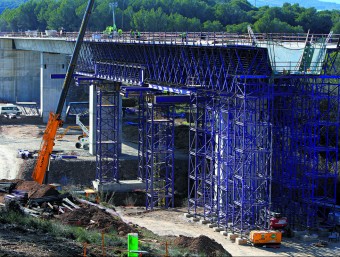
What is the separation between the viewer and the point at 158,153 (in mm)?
52438

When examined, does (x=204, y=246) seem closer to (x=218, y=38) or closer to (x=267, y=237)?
(x=267, y=237)

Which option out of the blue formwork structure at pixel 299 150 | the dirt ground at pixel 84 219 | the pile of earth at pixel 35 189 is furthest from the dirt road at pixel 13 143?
the blue formwork structure at pixel 299 150

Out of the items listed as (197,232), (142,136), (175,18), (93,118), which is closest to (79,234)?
(197,232)

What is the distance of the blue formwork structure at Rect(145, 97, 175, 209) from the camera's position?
5056 cm

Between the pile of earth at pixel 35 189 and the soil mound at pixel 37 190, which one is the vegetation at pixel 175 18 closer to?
the pile of earth at pixel 35 189

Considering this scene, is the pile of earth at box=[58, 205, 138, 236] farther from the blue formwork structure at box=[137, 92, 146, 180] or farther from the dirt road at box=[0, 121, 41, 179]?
the dirt road at box=[0, 121, 41, 179]

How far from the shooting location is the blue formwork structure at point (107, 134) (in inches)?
2285

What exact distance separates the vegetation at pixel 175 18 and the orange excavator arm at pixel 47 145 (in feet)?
196

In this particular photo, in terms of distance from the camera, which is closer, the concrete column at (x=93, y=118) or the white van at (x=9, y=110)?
the concrete column at (x=93, y=118)

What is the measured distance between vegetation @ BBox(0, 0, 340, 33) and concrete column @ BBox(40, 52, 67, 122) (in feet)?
118

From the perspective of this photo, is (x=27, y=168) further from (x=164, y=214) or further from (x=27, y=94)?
(x=27, y=94)

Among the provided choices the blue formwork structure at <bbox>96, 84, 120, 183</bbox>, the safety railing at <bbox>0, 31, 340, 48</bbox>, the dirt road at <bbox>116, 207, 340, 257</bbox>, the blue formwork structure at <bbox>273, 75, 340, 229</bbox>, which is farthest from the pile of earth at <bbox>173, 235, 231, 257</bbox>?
the blue formwork structure at <bbox>96, 84, 120, 183</bbox>

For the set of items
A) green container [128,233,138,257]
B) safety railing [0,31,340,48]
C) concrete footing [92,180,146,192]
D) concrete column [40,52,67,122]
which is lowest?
concrete footing [92,180,146,192]

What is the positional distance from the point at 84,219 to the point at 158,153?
567 inches
